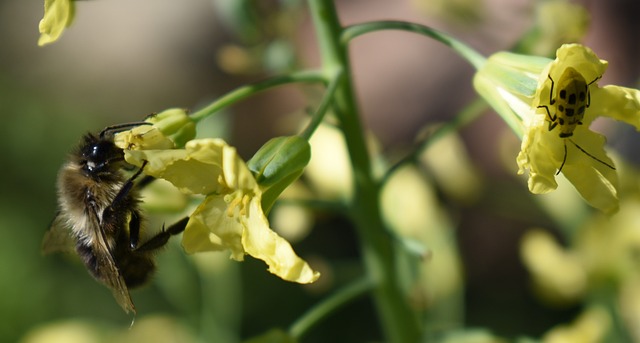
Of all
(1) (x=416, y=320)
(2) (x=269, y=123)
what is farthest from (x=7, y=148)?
(1) (x=416, y=320)

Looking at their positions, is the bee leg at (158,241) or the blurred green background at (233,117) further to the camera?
the blurred green background at (233,117)

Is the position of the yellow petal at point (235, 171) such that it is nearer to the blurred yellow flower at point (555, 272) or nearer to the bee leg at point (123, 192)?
the bee leg at point (123, 192)

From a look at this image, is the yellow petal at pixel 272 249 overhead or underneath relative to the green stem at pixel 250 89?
underneath

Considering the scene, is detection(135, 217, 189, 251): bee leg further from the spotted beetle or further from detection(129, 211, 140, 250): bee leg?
the spotted beetle

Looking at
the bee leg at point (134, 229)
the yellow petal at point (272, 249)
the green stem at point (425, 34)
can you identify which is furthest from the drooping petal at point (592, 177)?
the bee leg at point (134, 229)

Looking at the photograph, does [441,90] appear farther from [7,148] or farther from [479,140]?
[7,148]

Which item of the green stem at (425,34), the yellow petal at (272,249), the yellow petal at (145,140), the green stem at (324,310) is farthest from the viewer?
the green stem at (324,310)

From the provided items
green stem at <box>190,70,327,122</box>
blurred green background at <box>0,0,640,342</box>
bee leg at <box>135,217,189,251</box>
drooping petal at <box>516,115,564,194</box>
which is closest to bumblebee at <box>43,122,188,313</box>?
bee leg at <box>135,217,189,251</box>
